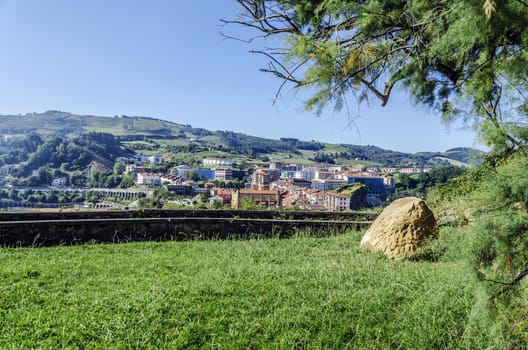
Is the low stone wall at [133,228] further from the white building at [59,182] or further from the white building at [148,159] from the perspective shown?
the white building at [148,159]

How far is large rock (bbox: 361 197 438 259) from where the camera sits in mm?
5959

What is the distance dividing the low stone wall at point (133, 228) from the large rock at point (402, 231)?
240 centimetres

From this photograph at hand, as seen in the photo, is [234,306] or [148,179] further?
[148,179]

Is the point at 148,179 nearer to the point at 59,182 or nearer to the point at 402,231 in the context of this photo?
the point at 59,182

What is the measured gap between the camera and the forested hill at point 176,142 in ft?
328

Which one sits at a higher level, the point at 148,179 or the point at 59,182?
the point at 148,179

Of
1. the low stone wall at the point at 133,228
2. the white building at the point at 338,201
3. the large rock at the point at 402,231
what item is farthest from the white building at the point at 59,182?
the large rock at the point at 402,231

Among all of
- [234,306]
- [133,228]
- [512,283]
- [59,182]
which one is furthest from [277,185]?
[59,182]

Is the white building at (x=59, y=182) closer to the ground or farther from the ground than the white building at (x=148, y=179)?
closer to the ground

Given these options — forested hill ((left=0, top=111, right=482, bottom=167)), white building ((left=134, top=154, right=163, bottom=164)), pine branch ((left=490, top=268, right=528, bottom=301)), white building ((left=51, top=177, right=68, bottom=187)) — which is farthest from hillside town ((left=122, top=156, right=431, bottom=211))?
forested hill ((left=0, top=111, right=482, bottom=167))

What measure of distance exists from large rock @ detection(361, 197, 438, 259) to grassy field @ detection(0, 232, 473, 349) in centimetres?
83

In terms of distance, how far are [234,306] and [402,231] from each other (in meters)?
3.72

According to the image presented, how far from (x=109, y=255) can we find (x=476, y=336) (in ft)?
17.8

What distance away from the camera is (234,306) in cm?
335
